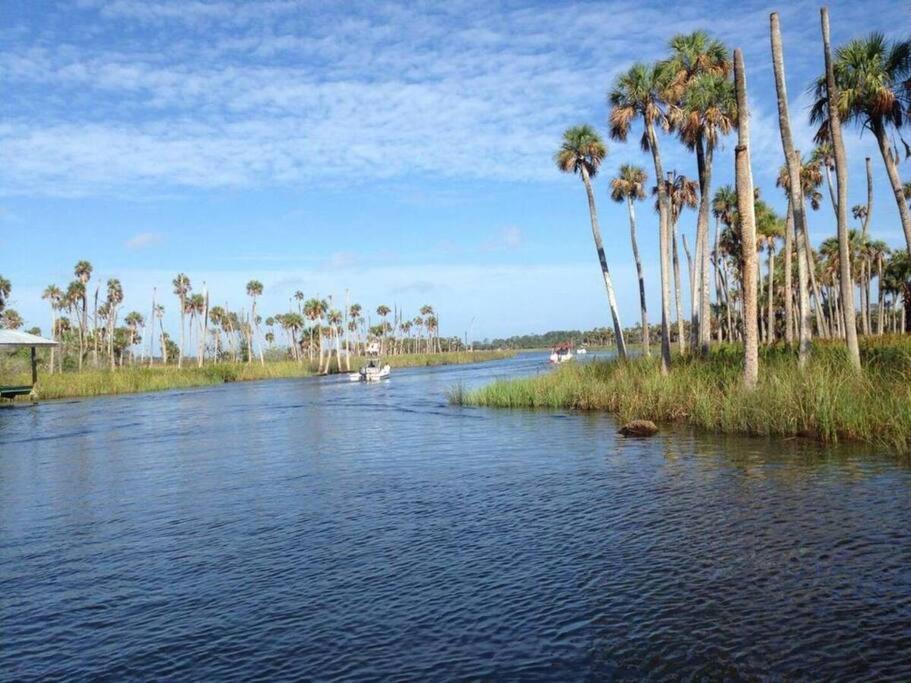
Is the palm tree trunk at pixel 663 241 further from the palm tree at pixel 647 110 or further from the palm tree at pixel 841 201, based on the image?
the palm tree at pixel 841 201

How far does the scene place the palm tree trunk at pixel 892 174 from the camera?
24016 millimetres

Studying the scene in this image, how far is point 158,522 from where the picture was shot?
12570 millimetres

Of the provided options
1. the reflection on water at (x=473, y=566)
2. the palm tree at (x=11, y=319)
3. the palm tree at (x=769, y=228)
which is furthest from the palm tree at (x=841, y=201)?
the palm tree at (x=11, y=319)

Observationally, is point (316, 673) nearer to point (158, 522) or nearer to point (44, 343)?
point (158, 522)

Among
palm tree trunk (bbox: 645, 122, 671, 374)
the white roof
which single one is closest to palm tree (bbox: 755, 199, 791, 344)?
palm tree trunk (bbox: 645, 122, 671, 374)

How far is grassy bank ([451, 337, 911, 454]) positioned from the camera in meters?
16.3

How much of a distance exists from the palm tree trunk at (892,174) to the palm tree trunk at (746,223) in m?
6.10

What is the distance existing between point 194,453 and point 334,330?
100972 millimetres

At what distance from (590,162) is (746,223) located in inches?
727

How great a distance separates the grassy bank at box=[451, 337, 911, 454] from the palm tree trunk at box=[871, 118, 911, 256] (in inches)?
179

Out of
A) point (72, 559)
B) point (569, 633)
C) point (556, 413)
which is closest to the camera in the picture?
point (569, 633)

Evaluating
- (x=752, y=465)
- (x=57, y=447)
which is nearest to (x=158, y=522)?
(x=752, y=465)

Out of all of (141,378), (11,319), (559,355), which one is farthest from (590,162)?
(11,319)

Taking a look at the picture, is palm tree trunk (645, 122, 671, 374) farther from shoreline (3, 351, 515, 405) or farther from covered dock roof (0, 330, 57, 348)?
shoreline (3, 351, 515, 405)
